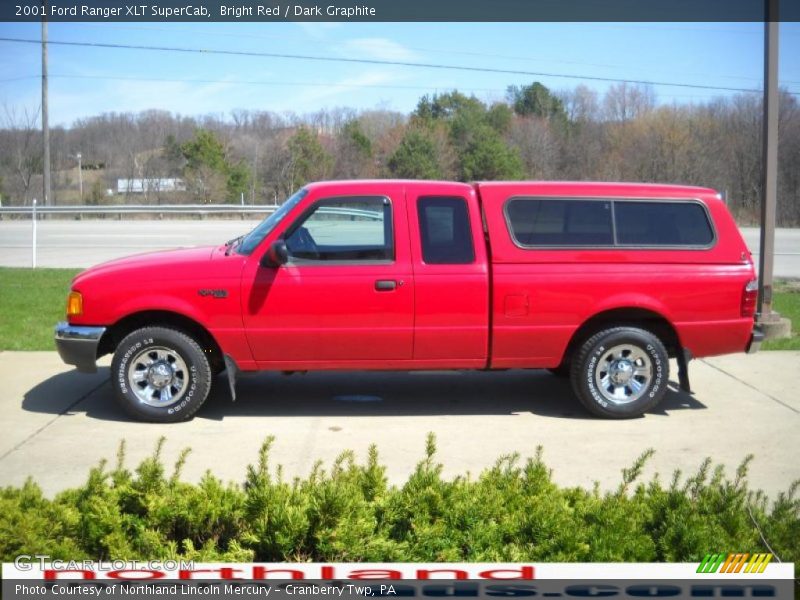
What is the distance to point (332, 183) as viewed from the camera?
25.2 feet

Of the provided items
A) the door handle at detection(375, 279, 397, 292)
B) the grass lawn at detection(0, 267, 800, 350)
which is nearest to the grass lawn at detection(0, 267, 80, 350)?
the grass lawn at detection(0, 267, 800, 350)

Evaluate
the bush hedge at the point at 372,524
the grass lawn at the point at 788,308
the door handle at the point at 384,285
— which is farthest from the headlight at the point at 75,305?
the grass lawn at the point at 788,308

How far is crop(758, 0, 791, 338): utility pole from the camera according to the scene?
36.3ft

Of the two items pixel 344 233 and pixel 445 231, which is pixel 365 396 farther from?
pixel 445 231

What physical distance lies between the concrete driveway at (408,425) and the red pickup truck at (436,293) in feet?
1.44

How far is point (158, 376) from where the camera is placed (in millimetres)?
7387

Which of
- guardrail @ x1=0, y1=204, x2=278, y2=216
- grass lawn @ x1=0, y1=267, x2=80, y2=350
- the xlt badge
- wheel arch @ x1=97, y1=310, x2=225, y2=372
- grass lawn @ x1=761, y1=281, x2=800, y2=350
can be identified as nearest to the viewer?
the xlt badge

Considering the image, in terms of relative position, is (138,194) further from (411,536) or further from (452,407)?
(411,536)

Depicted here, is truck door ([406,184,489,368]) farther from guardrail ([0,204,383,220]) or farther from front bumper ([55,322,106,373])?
guardrail ([0,204,383,220])

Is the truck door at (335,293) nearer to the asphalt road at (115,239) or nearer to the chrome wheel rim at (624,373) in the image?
the chrome wheel rim at (624,373)

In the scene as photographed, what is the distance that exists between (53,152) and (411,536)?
56.9 meters

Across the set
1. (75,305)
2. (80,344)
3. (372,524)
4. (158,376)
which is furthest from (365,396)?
(372,524)

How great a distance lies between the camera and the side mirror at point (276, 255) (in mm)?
7121

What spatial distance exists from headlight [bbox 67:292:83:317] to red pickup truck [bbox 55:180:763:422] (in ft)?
0.04
